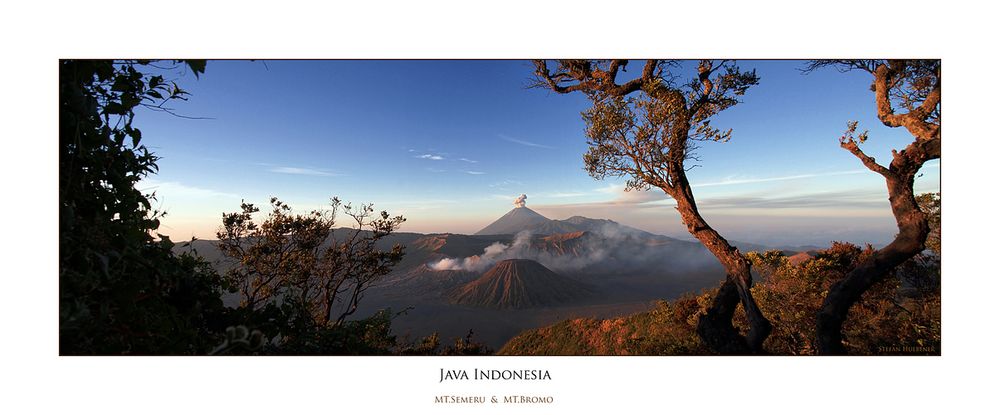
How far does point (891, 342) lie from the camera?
129 inches

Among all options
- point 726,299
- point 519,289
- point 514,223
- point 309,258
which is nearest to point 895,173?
point 726,299

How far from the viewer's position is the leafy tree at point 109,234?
1.52m

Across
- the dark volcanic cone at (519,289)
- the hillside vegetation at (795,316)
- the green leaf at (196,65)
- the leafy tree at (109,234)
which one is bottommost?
the dark volcanic cone at (519,289)

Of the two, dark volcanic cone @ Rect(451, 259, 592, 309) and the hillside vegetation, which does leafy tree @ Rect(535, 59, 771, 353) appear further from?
dark volcanic cone @ Rect(451, 259, 592, 309)

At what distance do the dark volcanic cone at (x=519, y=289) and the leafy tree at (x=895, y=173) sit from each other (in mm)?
6468

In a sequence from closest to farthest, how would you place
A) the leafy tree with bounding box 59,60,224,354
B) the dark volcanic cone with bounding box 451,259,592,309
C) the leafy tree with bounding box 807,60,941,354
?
the leafy tree with bounding box 59,60,224,354 → the leafy tree with bounding box 807,60,941,354 → the dark volcanic cone with bounding box 451,259,592,309

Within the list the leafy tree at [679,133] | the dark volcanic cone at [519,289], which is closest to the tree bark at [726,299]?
the leafy tree at [679,133]

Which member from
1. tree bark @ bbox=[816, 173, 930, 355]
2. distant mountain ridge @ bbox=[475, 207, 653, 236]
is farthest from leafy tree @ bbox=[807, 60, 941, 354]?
distant mountain ridge @ bbox=[475, 207, 653, 236]

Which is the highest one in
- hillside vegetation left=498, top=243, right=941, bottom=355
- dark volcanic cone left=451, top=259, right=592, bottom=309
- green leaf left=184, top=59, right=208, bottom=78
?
green leaf left=184, top=59, right=208, bottom=78

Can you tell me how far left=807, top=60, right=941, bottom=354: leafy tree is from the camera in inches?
116

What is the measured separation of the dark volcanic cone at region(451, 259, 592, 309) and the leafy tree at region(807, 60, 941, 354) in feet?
21.2

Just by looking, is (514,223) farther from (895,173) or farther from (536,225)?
(895,173)

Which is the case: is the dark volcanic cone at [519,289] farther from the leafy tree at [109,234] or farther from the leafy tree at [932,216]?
the leafy tree at [932,216]
